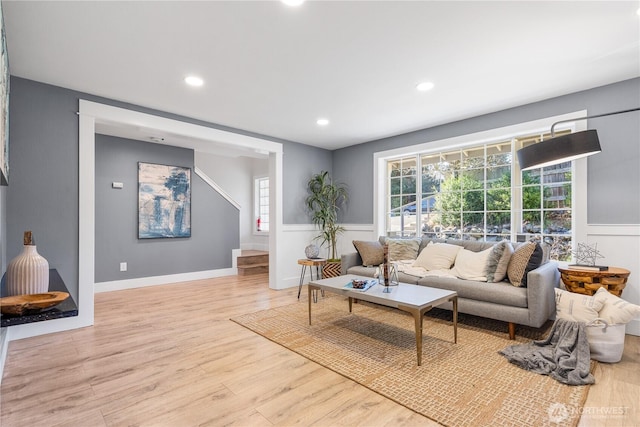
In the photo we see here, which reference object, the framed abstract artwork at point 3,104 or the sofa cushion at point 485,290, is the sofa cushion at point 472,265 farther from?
the framed abstract artwork at point 3,104

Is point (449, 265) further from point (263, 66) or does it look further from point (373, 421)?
point (263, 66)

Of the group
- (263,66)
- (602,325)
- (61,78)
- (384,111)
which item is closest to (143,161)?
(61,78)

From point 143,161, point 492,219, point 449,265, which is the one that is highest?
point 143,161

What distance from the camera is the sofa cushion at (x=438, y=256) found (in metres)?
A: 3.80

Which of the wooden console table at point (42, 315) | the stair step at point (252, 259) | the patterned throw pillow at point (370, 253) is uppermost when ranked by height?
the wooden console table at point (42, 315)

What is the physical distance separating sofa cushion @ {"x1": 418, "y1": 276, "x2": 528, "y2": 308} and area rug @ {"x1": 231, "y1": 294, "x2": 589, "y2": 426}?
13.8 inches

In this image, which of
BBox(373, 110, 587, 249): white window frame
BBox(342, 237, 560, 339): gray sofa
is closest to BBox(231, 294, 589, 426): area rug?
BBox(342, 237, 560, 339): gray sofa

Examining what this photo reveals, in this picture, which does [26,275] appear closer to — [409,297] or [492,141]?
[409,297]

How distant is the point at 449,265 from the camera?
12.4ft

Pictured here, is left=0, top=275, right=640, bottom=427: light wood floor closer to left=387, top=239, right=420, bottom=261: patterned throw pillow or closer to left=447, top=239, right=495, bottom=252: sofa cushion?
left=447, top=239, right=495, bottom=252: sofa cushion

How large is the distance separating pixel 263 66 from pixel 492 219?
3.33 meters

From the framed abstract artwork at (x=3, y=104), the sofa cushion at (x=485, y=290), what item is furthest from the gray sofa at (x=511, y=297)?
the framed abstract artwork at (x=3, y=104)

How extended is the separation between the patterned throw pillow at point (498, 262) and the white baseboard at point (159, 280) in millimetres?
4707

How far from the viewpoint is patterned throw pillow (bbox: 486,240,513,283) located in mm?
3240
